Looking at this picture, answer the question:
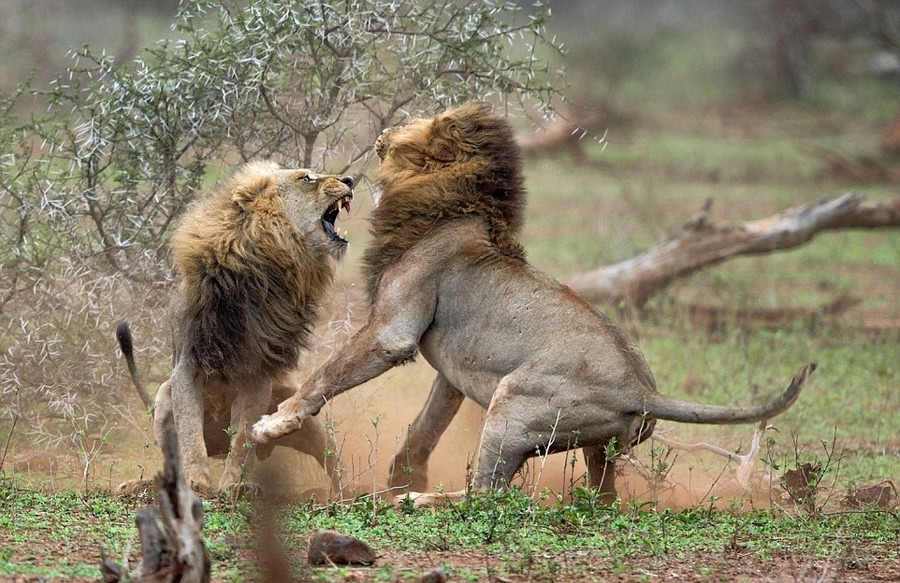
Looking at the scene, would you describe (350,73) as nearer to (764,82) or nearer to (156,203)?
(156,203)

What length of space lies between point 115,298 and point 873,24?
15.6 metres

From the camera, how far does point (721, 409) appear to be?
14.6 feet

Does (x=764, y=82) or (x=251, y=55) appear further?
(x=764, y=82)

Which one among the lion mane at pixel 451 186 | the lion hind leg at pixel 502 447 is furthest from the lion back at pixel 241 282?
the lion hind leg at pixel 502 447

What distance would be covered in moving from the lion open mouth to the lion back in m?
0.12

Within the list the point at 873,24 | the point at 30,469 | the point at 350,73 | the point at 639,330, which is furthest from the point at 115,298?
the point at 873,24

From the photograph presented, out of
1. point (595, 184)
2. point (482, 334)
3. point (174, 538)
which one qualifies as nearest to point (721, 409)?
point (482, 334)

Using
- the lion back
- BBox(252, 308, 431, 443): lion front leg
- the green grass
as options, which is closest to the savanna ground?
the green grass

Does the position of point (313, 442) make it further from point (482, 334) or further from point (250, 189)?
point (250, 189)

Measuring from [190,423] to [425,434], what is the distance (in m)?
1.06

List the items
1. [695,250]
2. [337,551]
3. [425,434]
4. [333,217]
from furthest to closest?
[695,250]
[425,434]
[333,217]
[337,551]

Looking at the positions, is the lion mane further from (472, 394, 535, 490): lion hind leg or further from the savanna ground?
the savanna ground

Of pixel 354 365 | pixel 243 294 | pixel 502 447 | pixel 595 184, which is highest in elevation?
pixel 595 184

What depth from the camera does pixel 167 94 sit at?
5.62 m
